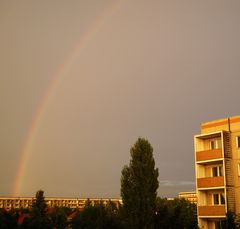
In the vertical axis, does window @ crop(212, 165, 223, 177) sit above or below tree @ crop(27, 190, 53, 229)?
above

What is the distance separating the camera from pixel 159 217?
3619 cm

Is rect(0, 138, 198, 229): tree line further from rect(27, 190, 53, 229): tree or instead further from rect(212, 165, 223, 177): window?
rect(212, 165, 223, 177): window

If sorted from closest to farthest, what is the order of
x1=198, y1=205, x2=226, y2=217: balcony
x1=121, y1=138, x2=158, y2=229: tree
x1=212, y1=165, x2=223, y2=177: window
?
1. x1=121, y1=138, x2=158, y2=229: tree
2. x1=198, y1=205, x2=226, y2=217: balcony
3. x1=212, y1=165, x2=223, y2=177: window

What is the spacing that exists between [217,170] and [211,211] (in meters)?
4.06

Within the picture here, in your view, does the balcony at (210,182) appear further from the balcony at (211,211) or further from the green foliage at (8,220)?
the green foliage at (8,220)

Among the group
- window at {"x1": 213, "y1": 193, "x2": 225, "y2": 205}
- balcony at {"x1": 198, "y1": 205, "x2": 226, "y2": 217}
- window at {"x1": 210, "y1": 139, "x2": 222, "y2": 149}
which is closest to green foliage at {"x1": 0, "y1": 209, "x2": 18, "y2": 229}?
balcony at {"x1": 198, "y1": 205, "x2": 226, "y2": 217}

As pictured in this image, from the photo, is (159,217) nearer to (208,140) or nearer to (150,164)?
(150,164)

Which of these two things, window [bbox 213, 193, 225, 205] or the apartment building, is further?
window [bbox 213, 193, 225, 205]

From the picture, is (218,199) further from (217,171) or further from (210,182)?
(217,171)

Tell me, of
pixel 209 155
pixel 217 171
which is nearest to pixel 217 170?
pixel 217 171

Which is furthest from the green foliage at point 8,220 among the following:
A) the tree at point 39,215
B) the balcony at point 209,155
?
the balcony at point 209,155

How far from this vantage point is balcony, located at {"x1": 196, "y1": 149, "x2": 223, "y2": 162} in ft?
126

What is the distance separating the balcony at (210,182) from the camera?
125 feet

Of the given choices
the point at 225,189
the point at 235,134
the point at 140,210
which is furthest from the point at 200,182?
the point at 140,210
